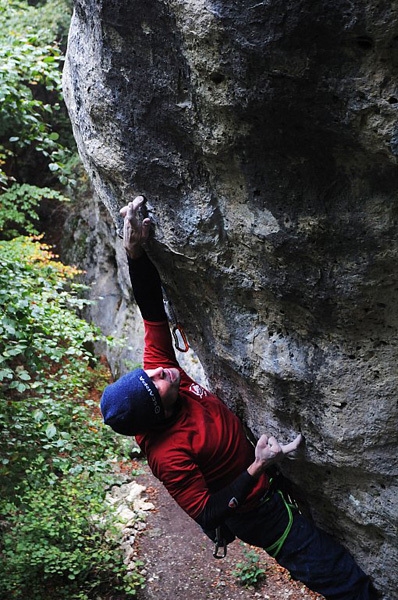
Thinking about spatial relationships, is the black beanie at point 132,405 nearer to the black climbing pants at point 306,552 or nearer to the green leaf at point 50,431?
the black climbing pants at point 306,552

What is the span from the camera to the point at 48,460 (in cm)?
602

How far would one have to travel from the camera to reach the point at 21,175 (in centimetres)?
1462

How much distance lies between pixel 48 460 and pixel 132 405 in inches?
113

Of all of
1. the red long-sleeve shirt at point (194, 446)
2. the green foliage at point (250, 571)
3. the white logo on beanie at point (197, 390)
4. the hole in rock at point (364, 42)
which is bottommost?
the green foliage at point (250, 571)

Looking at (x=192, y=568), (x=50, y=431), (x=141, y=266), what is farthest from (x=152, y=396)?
(x=192, y=568)

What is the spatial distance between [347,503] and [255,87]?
2655 mm

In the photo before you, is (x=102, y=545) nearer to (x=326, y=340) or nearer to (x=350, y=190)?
(x=326, y=340)

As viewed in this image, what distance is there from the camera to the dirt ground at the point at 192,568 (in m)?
6.46

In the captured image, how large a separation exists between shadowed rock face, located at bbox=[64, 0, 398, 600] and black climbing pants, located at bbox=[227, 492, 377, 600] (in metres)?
0.13

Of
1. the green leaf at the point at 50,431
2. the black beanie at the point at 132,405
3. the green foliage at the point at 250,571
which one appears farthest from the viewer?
the green foliage at the point at 250,571

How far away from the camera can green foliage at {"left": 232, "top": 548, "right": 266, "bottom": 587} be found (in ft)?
21.5

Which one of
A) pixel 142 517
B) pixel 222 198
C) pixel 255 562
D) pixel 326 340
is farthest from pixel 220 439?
pixel 142 517

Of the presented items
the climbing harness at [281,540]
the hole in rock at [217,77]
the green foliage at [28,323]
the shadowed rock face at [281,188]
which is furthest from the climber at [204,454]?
the green foliage at [28,323]

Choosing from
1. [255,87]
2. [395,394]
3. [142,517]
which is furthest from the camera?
[142,517]
